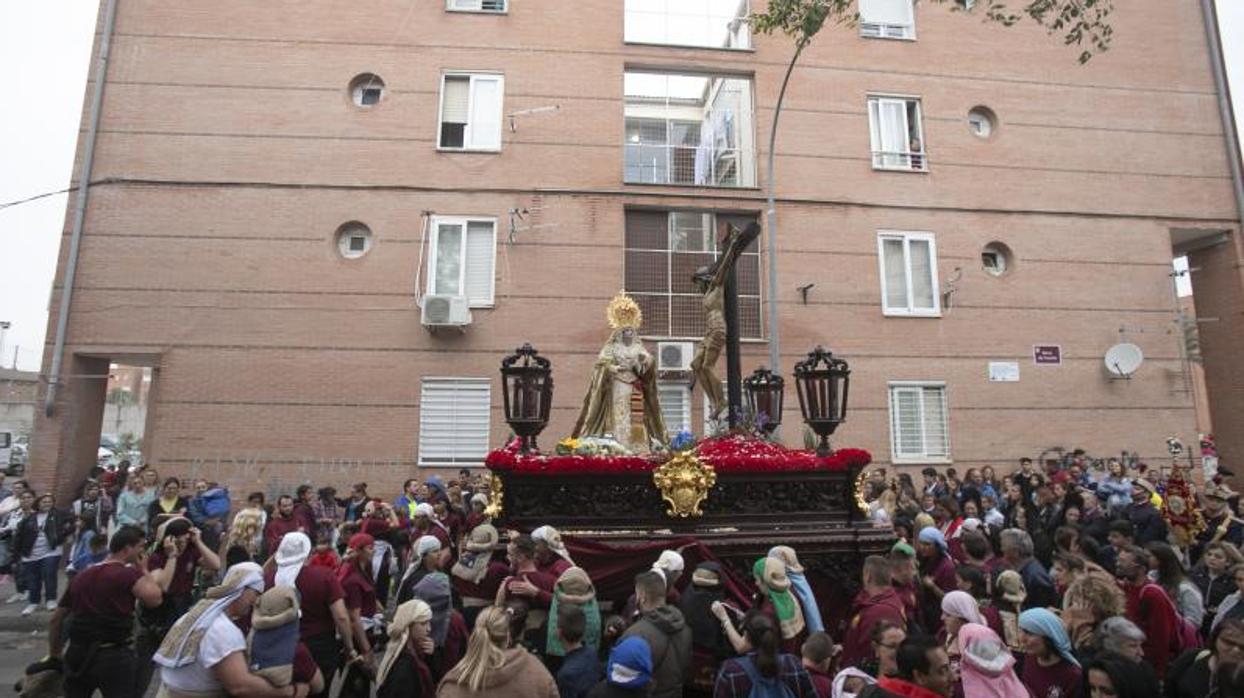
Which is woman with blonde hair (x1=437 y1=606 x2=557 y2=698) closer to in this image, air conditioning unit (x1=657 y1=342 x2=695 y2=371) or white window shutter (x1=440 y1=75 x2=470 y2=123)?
air conditioning unit (x1=657 y1=342 x2=695 y2=371)

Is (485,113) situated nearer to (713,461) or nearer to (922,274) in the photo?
(922,274)

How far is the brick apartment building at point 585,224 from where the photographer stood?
14.4m

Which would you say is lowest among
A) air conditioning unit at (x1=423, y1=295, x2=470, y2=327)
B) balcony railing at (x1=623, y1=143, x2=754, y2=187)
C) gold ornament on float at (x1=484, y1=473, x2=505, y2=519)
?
gold ornament on float at (x1=484, y1=473, x2=505, y2=519)

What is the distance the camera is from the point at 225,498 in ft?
37.4

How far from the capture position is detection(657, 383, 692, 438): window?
1518cm

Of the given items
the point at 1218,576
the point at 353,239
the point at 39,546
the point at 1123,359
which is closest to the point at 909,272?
the point at 1123,359

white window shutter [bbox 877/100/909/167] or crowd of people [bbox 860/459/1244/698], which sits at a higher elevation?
white window shutter [bbox 877/100/909/167]

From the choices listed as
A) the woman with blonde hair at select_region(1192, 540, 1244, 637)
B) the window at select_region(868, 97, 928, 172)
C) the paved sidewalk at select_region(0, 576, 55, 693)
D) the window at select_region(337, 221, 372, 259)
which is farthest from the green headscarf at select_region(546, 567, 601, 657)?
the window at select_region(868, 97, 928, 172)

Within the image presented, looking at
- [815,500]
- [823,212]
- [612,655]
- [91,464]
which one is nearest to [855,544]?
[815,500]

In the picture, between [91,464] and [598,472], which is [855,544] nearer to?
[598,472]

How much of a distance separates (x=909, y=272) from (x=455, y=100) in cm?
1073

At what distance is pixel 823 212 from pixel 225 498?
Result: 1285 cm

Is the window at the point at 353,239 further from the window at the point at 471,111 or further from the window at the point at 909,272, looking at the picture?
the window at the point at 909,272

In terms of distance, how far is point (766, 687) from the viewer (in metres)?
3.86
